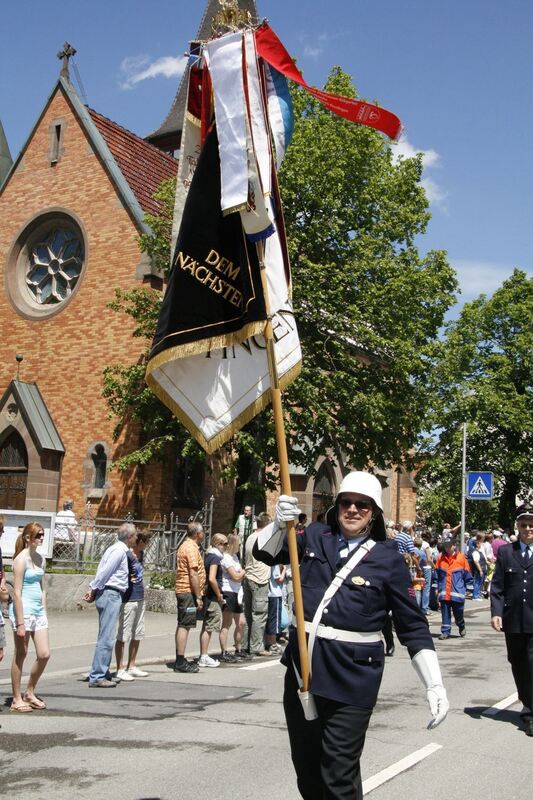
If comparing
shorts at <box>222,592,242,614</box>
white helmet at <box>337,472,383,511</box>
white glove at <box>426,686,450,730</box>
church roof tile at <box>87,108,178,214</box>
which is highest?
church roof tile at <box>87,108,178,214</box>

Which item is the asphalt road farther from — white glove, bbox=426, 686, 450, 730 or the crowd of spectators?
white glove, bbox=426, 686, 450, 730

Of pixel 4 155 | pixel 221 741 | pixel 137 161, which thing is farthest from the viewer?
pixel 4 155

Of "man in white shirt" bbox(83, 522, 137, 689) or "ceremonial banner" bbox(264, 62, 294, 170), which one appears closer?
"ceremonial banner" bbox(264, 62, 294, 170)

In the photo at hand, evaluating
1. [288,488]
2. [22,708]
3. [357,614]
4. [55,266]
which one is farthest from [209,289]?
[55,266]

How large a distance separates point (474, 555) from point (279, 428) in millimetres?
21554

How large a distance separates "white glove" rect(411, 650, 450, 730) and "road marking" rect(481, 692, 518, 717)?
192 inches

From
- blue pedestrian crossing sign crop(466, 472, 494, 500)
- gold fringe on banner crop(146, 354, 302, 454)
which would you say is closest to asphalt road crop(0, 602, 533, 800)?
gold fringe on banner crop(146, 354, 302, 454)

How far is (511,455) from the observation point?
4016 cm

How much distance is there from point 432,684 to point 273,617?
9.33m

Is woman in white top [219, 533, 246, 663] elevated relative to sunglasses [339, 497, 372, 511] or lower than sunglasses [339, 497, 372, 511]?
lower

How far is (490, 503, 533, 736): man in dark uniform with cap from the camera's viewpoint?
27.8ft

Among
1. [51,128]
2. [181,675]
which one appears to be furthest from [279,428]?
[51,128]

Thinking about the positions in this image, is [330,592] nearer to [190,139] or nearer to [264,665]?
[190,139]

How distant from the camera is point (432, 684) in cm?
425
